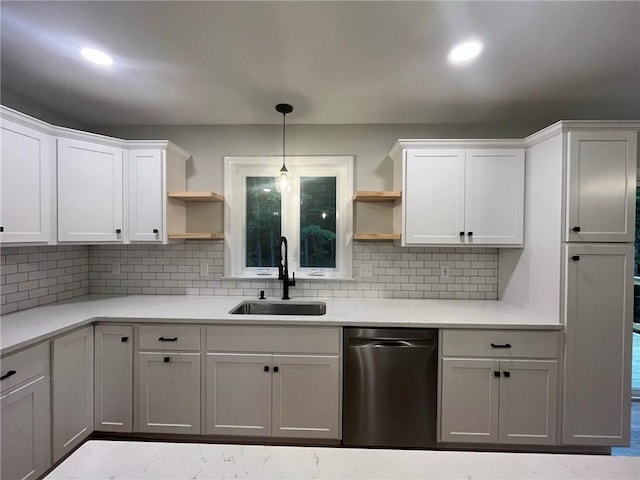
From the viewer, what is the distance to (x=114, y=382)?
2018mm

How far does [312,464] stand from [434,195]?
2069 millimetres

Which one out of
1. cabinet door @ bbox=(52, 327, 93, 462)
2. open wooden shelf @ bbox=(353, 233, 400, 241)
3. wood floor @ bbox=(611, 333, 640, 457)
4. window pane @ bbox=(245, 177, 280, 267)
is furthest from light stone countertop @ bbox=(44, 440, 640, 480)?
wood floor @ bbox=(611, 333, 640, 457)

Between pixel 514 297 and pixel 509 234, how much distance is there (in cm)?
54

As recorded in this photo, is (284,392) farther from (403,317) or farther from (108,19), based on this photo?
(108,19)

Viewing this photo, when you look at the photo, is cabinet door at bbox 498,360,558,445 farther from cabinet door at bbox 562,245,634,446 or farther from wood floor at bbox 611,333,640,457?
wood floor at bbox 611,333,640,457

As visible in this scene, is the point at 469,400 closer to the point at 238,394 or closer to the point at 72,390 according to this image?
the point at 238,394

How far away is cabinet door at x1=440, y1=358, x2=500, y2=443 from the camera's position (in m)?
1.95

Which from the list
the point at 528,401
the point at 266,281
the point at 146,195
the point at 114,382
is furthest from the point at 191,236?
Answer: the point at 528,401

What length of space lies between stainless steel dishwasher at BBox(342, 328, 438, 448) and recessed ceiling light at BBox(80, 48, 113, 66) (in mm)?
2344

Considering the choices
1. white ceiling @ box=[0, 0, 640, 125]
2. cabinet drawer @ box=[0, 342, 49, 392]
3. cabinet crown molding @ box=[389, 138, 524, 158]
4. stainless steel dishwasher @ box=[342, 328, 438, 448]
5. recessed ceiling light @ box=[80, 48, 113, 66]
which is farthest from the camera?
cabinet crown molding @ box=[389, 138, 524, 158]

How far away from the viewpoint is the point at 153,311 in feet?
7.04

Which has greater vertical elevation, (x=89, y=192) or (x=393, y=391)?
(x=89, y=192)

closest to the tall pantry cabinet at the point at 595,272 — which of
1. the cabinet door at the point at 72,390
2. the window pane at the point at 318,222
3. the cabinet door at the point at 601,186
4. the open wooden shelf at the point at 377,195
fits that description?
the cabinet door at the point at 601,186

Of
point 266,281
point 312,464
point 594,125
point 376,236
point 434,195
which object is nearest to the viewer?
point 312,464
